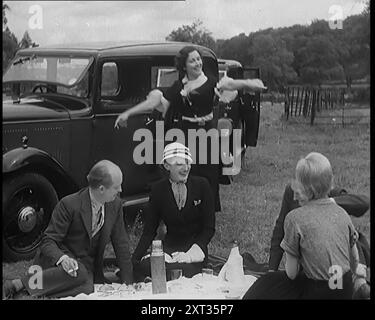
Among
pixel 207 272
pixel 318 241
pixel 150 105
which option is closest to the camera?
pixel 318 241

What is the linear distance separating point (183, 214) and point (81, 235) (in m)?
0.61

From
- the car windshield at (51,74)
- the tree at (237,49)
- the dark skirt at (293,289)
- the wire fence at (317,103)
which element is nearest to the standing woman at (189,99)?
the tree at (237,49)

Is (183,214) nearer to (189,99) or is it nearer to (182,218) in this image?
(182,218)

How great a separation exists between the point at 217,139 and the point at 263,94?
1.18ft

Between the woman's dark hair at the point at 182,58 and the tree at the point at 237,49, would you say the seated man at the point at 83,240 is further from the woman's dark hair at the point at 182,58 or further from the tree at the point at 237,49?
the tree at the point at 237,49

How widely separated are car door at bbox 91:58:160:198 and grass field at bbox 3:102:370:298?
410mm

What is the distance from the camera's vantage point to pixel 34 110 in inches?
147

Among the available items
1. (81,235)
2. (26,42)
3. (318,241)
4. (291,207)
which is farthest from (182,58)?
(318,241)

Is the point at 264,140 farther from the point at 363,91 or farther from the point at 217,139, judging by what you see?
the point at 363,91

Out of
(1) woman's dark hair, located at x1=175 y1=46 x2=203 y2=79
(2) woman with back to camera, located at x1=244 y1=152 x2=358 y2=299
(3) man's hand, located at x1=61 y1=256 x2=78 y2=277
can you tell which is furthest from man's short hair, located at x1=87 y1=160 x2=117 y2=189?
(2) woman with back to camera, located at x1=244 y1=152 x2=358 y2=299
